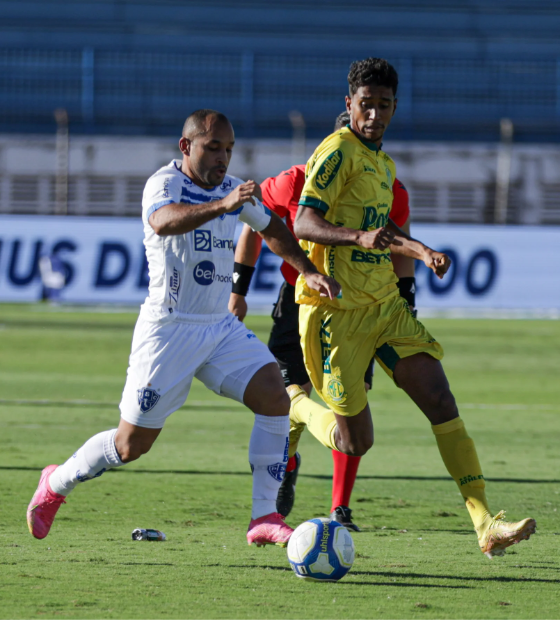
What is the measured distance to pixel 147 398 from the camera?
466cm

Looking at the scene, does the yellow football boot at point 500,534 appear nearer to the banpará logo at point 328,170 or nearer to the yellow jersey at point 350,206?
the yellow jersey at point 350,206

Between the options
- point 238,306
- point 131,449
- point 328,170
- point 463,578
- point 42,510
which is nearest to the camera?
point 463,578

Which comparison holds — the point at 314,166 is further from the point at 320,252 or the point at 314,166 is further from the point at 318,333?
the point at 318,333

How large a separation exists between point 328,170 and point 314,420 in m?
1.40

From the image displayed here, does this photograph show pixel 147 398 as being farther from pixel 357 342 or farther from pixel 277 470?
pixel 357 342

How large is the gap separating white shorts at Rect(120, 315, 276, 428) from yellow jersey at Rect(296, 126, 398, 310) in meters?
0.59

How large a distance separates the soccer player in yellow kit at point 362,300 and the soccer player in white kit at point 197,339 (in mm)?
354

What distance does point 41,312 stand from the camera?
855 inches

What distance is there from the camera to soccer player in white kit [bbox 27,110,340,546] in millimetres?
4672

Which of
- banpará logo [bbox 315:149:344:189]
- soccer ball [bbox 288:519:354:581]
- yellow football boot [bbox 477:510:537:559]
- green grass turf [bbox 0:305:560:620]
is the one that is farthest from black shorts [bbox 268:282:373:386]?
soccer ball [bbox 288:519:354:581]

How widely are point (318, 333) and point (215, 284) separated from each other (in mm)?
673

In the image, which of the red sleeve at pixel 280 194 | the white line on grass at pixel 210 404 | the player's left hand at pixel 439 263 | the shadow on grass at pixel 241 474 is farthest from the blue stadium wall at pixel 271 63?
the player's left hand at pixel 439 263

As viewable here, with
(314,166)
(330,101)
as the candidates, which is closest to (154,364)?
(314,166)

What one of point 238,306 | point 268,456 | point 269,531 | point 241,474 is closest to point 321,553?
point 269,531
